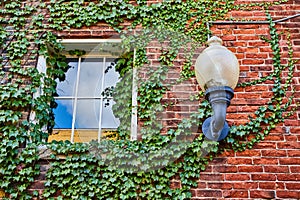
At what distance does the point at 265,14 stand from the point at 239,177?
1.99 m

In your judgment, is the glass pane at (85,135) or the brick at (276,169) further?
the glass pane at (85,135)

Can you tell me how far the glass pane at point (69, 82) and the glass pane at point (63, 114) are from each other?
0.12 meters

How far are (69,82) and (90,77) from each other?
0.26m

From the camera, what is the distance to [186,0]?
4.27 meters

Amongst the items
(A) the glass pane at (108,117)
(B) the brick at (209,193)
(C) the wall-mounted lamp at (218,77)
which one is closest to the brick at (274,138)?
(B) the brick at (209,193)

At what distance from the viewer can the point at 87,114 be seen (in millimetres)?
4000

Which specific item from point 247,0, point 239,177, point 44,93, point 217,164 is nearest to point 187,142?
point 217,164

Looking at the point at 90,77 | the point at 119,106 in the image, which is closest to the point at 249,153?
the point at 119,106

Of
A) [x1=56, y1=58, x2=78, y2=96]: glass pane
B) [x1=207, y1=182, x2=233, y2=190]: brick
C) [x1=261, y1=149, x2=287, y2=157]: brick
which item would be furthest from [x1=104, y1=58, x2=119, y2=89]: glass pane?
[x1=261, y1=149, x2=287, y2=157]: brick

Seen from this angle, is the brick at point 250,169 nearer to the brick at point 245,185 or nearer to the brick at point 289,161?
the brick at point 245,185

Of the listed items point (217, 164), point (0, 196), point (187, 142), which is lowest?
point (0, 196)

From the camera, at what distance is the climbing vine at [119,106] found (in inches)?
133

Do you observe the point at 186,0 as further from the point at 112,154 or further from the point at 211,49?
the point at 112,154

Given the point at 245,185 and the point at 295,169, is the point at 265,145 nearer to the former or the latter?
the point at 295,169
